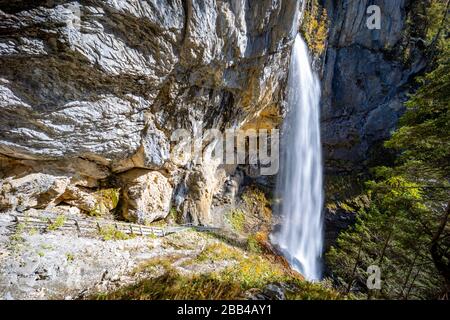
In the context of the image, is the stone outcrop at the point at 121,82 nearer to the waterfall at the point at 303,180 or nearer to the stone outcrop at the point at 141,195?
the stone outcrop at the point at 141,195

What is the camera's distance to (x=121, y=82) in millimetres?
8062

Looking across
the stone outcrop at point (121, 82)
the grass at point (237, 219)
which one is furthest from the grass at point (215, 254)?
the grass at point (237, 219)

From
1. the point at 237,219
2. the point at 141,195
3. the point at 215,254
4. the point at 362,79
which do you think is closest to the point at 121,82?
the point at 141,195

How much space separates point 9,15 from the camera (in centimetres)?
546

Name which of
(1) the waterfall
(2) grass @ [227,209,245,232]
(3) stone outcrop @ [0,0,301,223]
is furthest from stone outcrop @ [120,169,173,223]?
(1) the waterfall

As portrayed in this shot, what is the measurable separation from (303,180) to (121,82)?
19100 mm

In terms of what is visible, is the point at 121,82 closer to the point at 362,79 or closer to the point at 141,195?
the point at 141,195

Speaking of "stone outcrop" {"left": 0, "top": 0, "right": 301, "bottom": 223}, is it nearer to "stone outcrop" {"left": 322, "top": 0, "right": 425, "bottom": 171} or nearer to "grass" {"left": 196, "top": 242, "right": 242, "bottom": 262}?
"grass" {"left": 196, "top": 242, "right": 242, "bottom": 262}

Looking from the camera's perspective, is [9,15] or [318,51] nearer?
[9,15]

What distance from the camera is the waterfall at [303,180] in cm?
1973

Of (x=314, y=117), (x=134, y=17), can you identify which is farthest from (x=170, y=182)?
(x=314, y=117)

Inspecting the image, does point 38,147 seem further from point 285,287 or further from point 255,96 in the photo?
point 255,96

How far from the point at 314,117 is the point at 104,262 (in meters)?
20.9
